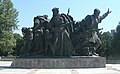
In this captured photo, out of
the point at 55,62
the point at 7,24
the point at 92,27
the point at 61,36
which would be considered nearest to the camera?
the point at 55,62

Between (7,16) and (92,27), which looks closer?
(92,27)

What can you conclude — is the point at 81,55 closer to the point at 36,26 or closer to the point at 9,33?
the point at 36,26

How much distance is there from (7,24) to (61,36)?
28.5 metres

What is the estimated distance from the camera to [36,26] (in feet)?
95.0

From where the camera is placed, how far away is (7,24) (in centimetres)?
5519

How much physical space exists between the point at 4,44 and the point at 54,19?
26602 millimetres

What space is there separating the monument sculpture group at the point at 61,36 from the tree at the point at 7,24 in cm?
2537

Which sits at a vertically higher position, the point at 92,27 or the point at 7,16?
the point at 7,16

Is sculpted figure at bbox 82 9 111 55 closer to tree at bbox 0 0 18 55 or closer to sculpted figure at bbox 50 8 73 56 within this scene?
sculpted figure at bbox 50 8 73 56

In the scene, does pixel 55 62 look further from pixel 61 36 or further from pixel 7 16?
pixel 7 16

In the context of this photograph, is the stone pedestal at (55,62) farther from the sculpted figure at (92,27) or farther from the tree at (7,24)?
the tree at (7,24)

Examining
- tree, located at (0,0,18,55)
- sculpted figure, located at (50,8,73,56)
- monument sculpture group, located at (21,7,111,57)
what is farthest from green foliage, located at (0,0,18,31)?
sculpted figure, located at (50,8,73,56)

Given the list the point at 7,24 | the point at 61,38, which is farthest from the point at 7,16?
the point at 61,38

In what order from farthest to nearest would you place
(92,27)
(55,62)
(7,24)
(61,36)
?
(7,24), (92,27), (61,36), (55,62)
